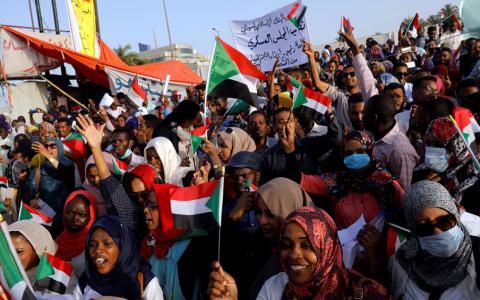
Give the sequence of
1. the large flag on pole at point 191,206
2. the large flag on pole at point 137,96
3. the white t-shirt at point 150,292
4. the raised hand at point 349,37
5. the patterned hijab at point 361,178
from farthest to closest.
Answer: the large flag on pole at point 137,96 → the raised hand at point 349,37 → the large flag on pole at point 191,206 → the patterned hijab at point 361,178 → the white t-shirt at point 150,292

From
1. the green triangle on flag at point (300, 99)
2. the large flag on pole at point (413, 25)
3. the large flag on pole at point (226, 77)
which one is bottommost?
the green triangle on flag at point (300, 99)

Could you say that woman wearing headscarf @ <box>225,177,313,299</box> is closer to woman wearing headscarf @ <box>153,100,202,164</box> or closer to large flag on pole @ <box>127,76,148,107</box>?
woman wearing headscarf @ <box>153,100,202,164</box>

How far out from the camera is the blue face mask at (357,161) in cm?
257

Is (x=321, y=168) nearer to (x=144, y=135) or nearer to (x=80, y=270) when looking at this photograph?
(x=80, y=270)

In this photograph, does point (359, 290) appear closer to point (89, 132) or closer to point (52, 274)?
point (52, 274)

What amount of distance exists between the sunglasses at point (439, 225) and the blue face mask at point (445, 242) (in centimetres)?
2

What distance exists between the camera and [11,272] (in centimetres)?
156

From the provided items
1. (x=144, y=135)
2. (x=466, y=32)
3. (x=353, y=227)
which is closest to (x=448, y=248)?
(x=353, y=227)

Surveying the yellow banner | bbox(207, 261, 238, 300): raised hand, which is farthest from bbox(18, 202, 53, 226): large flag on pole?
the yellow banner

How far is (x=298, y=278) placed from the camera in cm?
183

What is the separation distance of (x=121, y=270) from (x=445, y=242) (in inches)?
64.3

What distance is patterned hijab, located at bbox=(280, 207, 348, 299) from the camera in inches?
71.0

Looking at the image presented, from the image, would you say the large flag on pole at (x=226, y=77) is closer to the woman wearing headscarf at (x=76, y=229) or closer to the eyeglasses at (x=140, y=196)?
the eyeglasses at (x=140, y=196)

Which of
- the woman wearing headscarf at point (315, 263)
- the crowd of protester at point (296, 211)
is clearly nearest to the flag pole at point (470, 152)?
the crowd of protester at point (296, 211)
